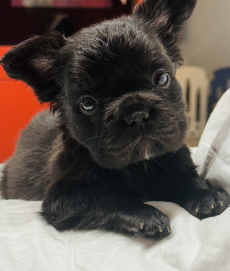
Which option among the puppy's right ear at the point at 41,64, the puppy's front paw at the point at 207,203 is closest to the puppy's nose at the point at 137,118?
the puppy's front paw at the point at 207,203

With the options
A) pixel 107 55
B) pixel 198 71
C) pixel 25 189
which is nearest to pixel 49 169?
pixel 25 189

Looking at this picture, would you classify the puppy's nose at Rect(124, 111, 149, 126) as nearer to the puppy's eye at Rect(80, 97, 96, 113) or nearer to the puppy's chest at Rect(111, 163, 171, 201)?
the puppy's eye at Rect(80, 97, 96, 113)

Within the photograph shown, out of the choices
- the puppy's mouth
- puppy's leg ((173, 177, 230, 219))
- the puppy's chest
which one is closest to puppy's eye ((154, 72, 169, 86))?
the puppy's mouth

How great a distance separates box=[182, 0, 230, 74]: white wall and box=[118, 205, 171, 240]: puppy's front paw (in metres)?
3.93

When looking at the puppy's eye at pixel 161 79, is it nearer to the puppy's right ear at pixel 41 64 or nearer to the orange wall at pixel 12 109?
the puppy's right ear at pixel 41 64

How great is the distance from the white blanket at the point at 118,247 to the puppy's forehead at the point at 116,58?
0.65 metres

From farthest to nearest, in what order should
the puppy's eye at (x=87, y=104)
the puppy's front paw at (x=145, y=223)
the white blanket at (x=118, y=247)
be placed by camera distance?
the puppy's eye at (x=87, y=104) < the puppy's front paw at (x=145, y=223) < the white blanket at (x=118, y=247)

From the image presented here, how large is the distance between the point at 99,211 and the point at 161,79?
2.45 ft

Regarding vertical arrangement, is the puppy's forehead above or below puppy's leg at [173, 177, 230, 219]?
above

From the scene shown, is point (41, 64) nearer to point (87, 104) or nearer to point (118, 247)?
point (87, 104)

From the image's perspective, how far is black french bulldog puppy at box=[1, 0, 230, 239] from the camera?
142 centimetres

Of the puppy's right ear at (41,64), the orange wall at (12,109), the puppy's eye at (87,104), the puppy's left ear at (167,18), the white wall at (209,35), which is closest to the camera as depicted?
the puppy's eye at (87,104)

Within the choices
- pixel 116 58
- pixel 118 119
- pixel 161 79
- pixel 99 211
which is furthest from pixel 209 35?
pixel 99 211

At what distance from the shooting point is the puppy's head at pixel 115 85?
4.63ft
